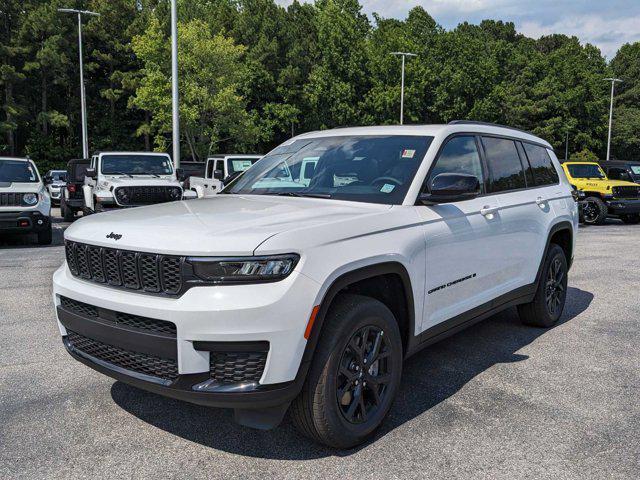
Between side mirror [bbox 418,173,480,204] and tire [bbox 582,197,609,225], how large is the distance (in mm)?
15775

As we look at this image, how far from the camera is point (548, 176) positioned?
19.0 ft

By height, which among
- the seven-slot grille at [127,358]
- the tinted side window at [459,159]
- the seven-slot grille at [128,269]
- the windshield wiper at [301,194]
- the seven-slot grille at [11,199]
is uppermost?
the tinted side window at [459,159]

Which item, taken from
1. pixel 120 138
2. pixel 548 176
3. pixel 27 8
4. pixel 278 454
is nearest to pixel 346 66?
pixel 120 138

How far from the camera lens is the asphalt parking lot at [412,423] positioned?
3.10 meters

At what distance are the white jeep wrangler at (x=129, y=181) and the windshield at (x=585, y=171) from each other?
11921mm

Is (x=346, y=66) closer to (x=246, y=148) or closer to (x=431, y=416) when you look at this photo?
(x=246, y=148)

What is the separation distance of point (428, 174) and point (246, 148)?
37.7 meters

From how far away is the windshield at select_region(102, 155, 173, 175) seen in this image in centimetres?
1412

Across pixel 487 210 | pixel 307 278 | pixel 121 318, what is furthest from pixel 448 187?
pixel 121 318

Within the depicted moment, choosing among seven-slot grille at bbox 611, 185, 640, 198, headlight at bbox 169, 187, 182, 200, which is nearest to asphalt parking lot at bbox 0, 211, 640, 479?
headlight at bbox 169, 187, 182, 200

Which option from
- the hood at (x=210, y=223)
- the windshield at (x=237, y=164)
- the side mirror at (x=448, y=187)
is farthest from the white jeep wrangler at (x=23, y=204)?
the side mirror at (x=448, y=187)

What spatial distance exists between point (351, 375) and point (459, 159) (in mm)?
1916

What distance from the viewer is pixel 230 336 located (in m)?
2.76

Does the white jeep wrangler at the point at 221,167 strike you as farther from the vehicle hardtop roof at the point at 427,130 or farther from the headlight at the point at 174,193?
the vehicle hardtop roof at the point at 427,130
